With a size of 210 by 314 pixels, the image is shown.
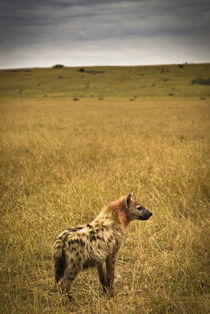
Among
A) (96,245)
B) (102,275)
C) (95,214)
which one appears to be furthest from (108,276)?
(95,214)

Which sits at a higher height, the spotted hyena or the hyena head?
the hyena head

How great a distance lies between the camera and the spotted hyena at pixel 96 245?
109 inches

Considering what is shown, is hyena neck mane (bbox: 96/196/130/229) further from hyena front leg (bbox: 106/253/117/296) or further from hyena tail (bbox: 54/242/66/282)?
hyena tail (bbox: 54/242/66/282)

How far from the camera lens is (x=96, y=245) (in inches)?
113

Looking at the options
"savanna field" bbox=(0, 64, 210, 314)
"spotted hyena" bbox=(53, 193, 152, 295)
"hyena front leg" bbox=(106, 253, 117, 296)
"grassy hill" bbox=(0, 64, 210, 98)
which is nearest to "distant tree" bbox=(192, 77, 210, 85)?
"grassy hill" bbox=(0, 64, 210, 98)

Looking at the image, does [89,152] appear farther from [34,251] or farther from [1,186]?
[34,251]

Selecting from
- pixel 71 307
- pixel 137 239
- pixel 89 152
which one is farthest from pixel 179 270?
pixel 89 152

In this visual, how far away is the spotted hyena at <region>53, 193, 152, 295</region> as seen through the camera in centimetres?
277

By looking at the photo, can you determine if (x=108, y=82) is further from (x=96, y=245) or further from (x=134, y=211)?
(x=96, y=245)

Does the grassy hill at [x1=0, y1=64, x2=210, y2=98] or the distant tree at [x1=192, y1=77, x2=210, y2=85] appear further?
the distant tree at [x1=192, y1=77, x2=210, y2=85]

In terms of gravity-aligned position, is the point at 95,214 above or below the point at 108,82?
below

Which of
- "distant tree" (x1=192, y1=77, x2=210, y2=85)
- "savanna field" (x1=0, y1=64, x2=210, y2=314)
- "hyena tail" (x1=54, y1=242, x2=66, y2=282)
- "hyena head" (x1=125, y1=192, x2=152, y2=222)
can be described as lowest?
"savanna field" (x1=0, y1=64, x2=210, y2=314)

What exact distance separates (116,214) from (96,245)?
1.61 ft

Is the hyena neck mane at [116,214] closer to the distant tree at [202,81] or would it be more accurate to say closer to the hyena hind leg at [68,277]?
the hyena hind leg at [68,277]
